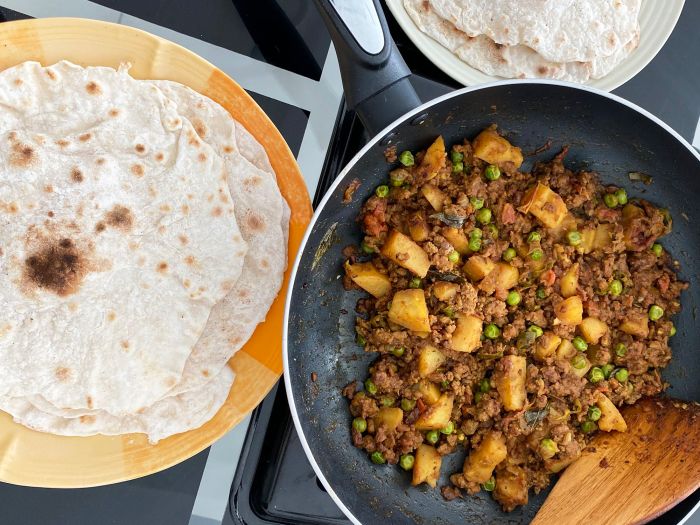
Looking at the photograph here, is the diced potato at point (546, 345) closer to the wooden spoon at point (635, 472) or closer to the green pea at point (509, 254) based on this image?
the green pea at point (509, 254)

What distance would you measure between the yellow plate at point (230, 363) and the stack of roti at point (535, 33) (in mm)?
797

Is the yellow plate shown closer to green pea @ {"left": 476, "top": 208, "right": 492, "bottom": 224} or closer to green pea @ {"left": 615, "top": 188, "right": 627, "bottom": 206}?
green pea @ {"left": 476, "top": 208, "right": 492, "bottom": 224}

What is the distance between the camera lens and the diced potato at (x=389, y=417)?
8.51ft

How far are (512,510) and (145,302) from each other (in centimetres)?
159

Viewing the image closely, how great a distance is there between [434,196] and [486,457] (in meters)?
0.99

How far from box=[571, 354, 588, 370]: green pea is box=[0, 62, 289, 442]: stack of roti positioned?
121cm

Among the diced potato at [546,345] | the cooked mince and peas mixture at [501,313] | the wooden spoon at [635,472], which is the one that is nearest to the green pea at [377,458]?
the cooked mince and peas mixture at [501,313]

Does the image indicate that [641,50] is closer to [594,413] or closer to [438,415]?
[594,413]

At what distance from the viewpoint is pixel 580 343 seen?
2611mm

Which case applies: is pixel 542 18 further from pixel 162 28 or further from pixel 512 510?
pixel 512 510

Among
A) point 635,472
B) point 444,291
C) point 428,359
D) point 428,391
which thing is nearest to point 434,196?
point 444,291

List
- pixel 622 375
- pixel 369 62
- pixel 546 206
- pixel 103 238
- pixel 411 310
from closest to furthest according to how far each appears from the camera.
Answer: pixel 369 62, pixel 103 238, pixel 411 310, pixel 546 206, pixel 622 375

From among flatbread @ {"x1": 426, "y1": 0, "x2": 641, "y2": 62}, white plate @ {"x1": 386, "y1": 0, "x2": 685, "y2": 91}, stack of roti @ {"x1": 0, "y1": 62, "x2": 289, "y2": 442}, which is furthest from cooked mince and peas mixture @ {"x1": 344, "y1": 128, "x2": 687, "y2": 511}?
stack of roti @ {"x1": 0, "y1": 62, "x2": 289, "y2": 442}

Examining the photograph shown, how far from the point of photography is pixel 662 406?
8.60 ft
